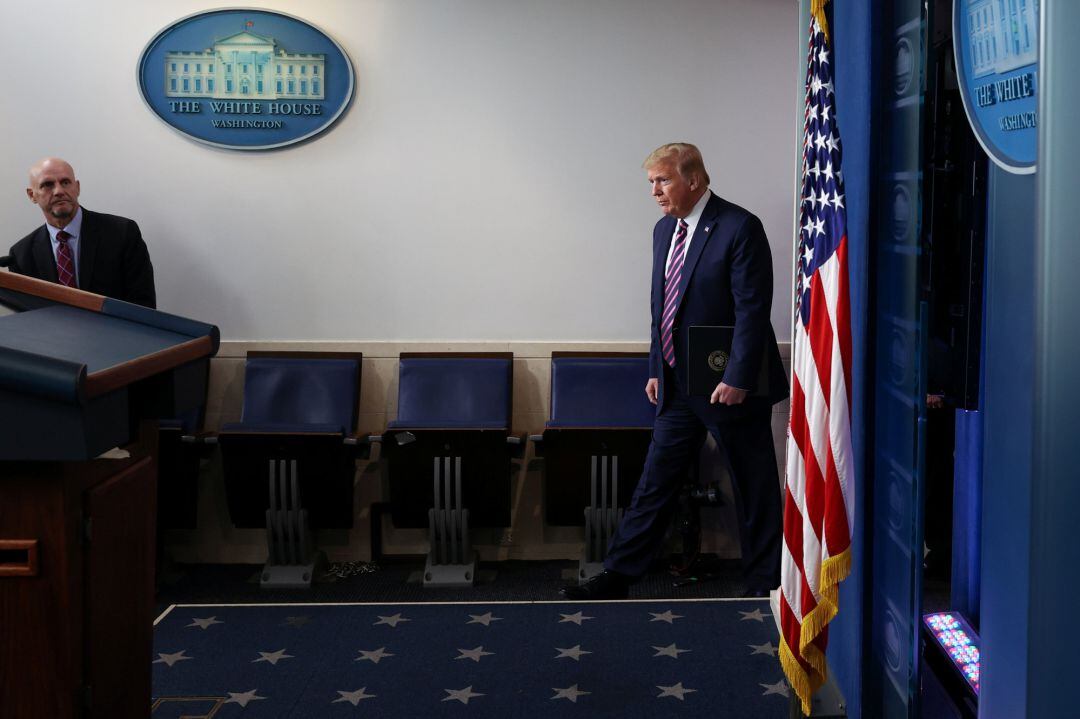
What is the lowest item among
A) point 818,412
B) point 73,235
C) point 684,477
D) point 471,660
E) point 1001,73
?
point 471,660

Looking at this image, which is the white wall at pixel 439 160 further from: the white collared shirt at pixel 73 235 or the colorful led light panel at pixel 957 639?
the colorful led light panel at pixel 957 639

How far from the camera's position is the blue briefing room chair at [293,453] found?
15.6 feet

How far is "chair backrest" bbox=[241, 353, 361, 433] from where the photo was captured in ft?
16.7

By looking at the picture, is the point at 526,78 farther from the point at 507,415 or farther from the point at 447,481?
the point at 447,481

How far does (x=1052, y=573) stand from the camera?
172cm

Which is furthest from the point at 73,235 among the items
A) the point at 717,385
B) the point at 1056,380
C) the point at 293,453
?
the point at 1056,380

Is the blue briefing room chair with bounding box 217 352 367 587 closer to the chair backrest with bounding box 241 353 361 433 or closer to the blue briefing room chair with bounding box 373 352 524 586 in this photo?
the chair backrest with bounding box 241 353 361 433

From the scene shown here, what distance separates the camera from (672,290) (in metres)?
4.27

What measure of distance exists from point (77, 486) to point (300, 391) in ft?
10.9

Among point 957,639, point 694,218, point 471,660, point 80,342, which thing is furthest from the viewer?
point 694,218

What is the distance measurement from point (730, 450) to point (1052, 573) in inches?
98.9

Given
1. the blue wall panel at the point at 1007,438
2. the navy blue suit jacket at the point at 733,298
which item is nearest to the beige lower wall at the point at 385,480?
the navy blue suit jacket at the point at 733,298

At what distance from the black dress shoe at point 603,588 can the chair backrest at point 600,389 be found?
2.88 feet

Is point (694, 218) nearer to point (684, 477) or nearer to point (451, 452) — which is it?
point (684, 477)
